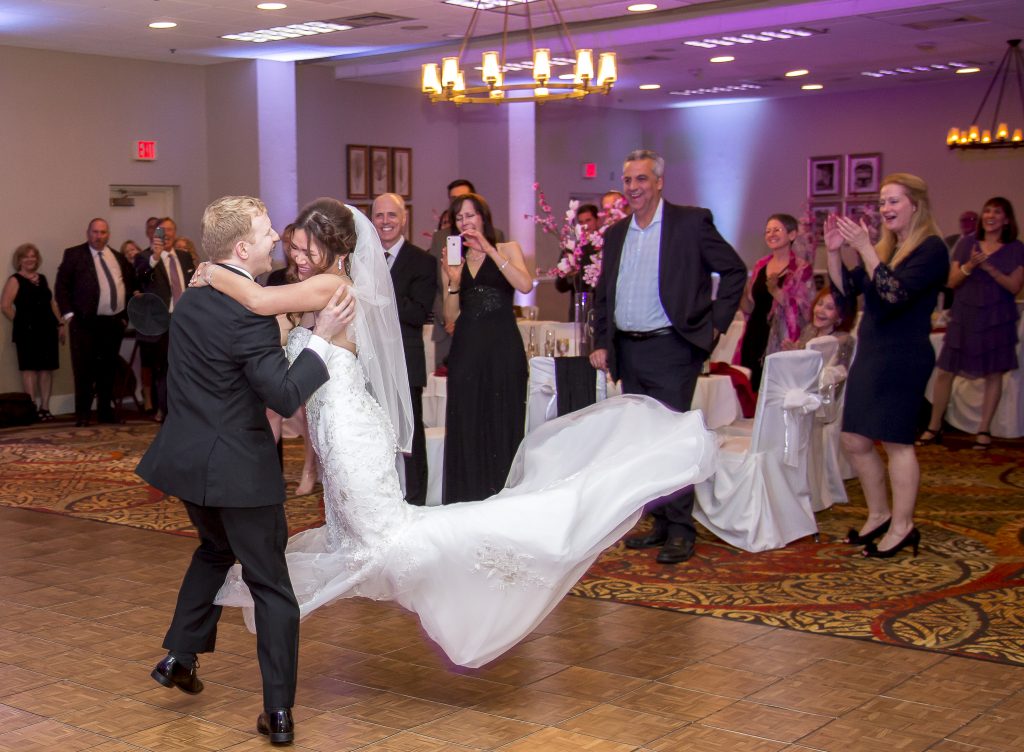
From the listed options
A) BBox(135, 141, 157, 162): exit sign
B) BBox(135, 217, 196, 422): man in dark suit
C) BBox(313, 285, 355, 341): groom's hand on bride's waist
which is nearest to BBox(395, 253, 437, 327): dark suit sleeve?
BBox(313, 285, 355, 341): groom's hand on bride's waist

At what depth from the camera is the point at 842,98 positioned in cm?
1683

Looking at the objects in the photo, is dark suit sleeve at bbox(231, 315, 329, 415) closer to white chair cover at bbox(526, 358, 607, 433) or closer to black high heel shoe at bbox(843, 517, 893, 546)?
white chair cover at bbox(526, 358, 607, 433)

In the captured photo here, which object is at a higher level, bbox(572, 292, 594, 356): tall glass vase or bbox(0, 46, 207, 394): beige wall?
bbox(0, 46, 207, 394): beige wall

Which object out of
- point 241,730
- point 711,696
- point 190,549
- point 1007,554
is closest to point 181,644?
point 241,730

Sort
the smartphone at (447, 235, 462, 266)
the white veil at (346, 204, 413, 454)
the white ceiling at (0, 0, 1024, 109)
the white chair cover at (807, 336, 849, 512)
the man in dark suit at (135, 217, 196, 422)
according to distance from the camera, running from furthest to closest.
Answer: the man in dark suit at (135, 217, 196, 422) → the white ceiling at (0, 0, 1024, 109) → the white chair cover at (807, 336, 849, 512) → the smartphone at (447, 235, 462, 266) → the white veil at (346, 204, 413, 454)

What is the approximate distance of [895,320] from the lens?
5402 mm

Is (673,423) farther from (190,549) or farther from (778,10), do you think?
(778,10)

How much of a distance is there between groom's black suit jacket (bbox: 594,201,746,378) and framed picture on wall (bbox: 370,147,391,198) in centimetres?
883

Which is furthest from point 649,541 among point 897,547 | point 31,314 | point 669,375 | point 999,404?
point 31,314

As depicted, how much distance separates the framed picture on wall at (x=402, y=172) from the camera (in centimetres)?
1441

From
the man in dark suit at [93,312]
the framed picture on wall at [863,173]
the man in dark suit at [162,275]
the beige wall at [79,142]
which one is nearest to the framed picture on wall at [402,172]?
the beige wall at [79,142]

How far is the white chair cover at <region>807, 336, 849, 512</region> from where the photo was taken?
20.5ft

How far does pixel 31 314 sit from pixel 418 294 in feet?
21.5

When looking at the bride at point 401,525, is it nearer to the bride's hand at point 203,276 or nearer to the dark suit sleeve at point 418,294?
the bride's hand at point 203,276
